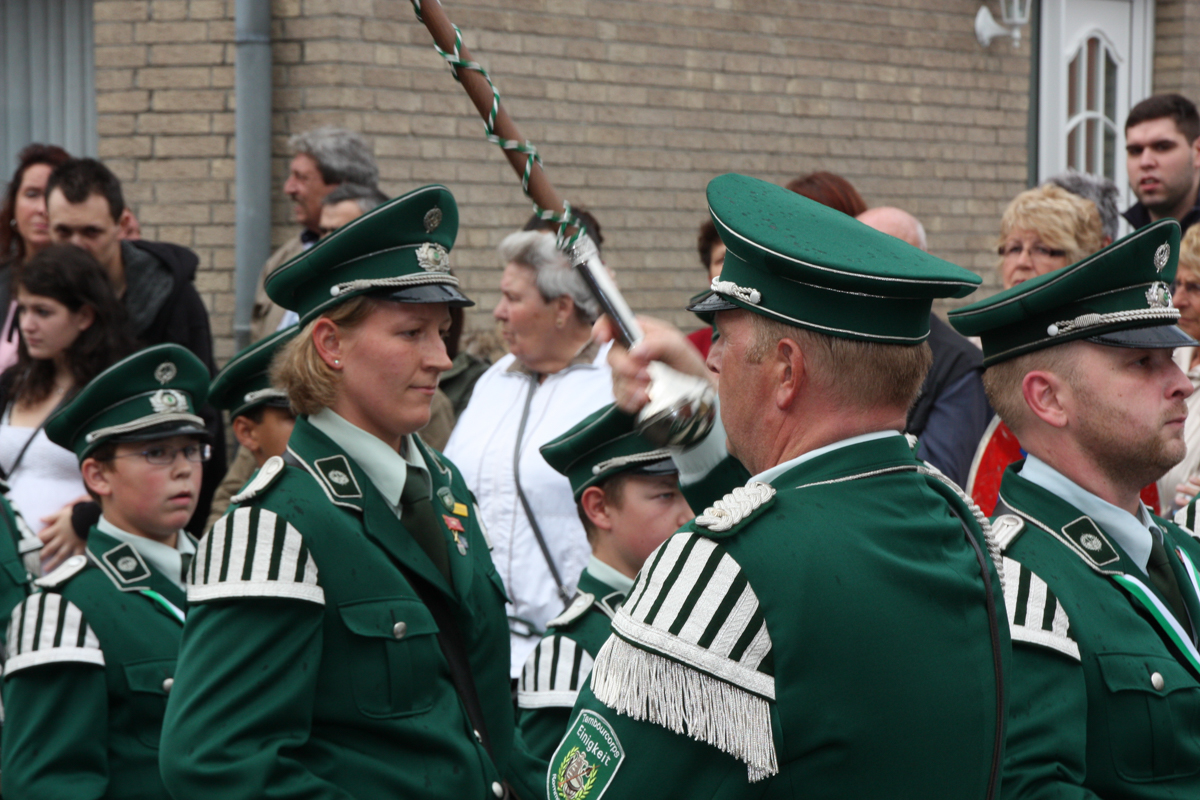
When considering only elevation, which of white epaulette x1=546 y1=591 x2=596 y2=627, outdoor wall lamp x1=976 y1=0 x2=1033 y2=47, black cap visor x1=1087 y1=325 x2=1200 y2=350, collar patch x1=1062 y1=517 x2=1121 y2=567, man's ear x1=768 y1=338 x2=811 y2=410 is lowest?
white epaulette x1=546 y1=591 x2=596 y2=627

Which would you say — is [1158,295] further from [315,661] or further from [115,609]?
[115,609]

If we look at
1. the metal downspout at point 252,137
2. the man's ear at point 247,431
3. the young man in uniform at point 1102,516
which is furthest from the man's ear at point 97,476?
the metal downspout at point 252,137

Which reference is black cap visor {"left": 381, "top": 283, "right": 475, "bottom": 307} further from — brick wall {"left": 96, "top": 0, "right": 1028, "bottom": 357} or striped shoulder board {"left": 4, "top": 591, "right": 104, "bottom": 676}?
brick wall {"left": 96, "top": 0, "right": 1028, "bottom": 357}

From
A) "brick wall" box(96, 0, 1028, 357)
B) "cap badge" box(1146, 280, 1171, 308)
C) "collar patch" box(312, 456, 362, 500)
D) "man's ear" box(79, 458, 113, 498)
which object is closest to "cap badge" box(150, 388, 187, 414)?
"man's ear" box(79, 458, 113, 498)

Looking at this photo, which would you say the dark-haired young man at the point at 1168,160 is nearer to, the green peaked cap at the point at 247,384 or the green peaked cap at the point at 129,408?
the green peaked cap at the point at 247,384

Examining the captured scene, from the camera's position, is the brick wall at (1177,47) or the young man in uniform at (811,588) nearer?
the young man in uniform at (811,588)

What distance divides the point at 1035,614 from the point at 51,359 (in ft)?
11.8

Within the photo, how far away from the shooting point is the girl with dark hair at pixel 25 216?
18.6 ft

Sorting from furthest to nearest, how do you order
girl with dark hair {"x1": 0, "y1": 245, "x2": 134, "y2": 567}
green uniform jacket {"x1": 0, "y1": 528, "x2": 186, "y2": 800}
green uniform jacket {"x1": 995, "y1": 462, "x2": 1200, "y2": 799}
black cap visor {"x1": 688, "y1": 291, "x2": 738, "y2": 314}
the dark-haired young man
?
the dark-haired young man
girl with dark hair {"x1": 0, "y1": 245, "x2": 134, "y2": 567}
green uniform jacket {"x1": 0, "y1": 528, "x2": 186, "y2": 800}
green uniform jacket {"x1": 995, "y1": 462, "x2": 1200, "y2": 799}
black cap visor {"x1": 688, "y1": 291, "x2": 738, "y2": 314}

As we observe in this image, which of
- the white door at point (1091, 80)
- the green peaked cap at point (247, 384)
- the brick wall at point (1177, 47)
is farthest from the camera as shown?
the brick wall at point (1177, 47)

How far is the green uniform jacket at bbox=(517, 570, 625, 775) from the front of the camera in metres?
3.26

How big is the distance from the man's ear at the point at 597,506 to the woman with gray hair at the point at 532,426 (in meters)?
0.70

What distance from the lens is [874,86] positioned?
341 inches

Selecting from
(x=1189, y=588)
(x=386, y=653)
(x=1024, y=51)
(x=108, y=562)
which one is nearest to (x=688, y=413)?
(x=386, y=653)
